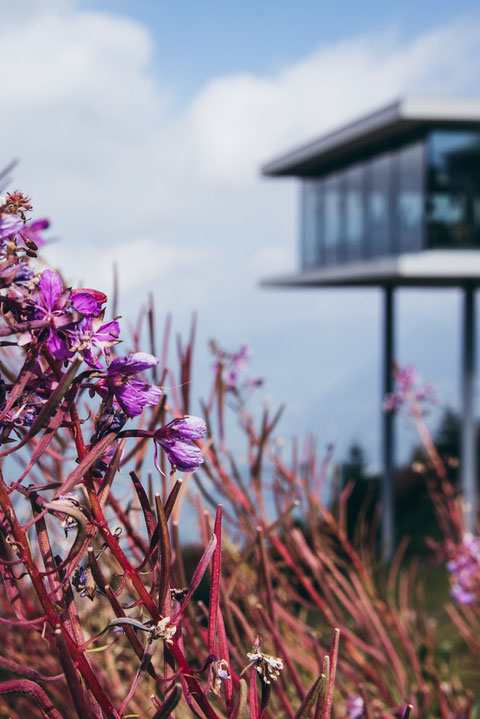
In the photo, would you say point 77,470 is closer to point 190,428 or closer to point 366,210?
point 190,428

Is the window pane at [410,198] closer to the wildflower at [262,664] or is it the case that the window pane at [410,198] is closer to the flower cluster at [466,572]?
the flower cluster at [466,572]

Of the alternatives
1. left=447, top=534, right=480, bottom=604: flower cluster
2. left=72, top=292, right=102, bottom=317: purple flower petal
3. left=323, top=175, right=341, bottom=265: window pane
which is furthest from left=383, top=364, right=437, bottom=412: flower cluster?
left=323, top=175, right=341, bottom=265: window pane

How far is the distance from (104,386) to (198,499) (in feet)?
1.61

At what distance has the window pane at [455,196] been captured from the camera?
10.1m

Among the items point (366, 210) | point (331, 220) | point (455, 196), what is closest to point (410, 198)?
point (455, 196)

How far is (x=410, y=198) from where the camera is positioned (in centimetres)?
1059

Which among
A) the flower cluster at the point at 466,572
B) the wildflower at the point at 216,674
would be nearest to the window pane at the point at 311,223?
the flower cluster at the point at 466,572

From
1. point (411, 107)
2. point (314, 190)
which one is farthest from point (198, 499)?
point (314, 190)

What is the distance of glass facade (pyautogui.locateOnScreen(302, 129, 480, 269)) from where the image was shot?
1009 cm

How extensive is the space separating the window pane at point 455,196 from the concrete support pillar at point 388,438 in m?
3.07

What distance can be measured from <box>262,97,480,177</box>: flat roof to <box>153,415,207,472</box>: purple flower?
9.48 metres

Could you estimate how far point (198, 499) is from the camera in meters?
1.02

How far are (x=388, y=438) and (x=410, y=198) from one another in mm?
4629

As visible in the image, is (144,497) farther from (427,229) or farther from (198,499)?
(427,229)
